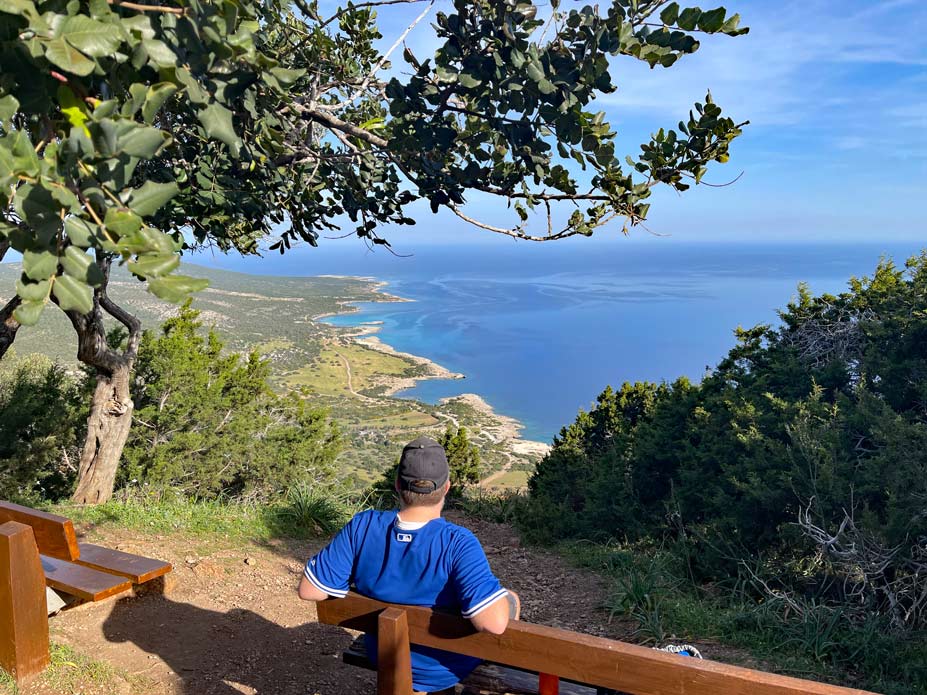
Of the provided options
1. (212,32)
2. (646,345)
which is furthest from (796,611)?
(646,345)

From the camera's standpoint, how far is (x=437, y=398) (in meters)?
91.7

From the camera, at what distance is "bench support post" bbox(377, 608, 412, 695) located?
2061mm

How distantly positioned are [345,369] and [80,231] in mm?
94565

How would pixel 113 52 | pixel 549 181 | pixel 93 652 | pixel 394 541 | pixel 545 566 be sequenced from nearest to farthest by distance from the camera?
pixel 113 52, pixel 394 541, pixel 549 181, pixel 93 652, pixel 545 566

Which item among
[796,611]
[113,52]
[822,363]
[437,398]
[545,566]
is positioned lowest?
[437,398]

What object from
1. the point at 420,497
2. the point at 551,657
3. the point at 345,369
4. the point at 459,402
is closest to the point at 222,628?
the point at 420,497

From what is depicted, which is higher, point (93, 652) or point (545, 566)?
point (93, 652)

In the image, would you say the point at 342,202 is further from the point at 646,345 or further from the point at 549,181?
the point at 646,345

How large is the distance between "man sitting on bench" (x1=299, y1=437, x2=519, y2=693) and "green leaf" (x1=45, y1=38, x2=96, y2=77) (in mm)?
1385

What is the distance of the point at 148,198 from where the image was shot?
56.5 inches

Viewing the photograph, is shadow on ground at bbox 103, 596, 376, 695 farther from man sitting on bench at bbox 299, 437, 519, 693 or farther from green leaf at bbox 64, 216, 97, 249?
green leaf at bbox 64, 216, 97, 249

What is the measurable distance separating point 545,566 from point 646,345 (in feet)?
394

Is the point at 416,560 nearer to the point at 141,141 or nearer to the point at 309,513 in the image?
the point at 141,141

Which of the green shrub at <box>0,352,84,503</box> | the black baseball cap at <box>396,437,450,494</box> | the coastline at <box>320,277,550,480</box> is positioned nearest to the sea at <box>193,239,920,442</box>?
the coastline at <box>320,277,550,480</box>
